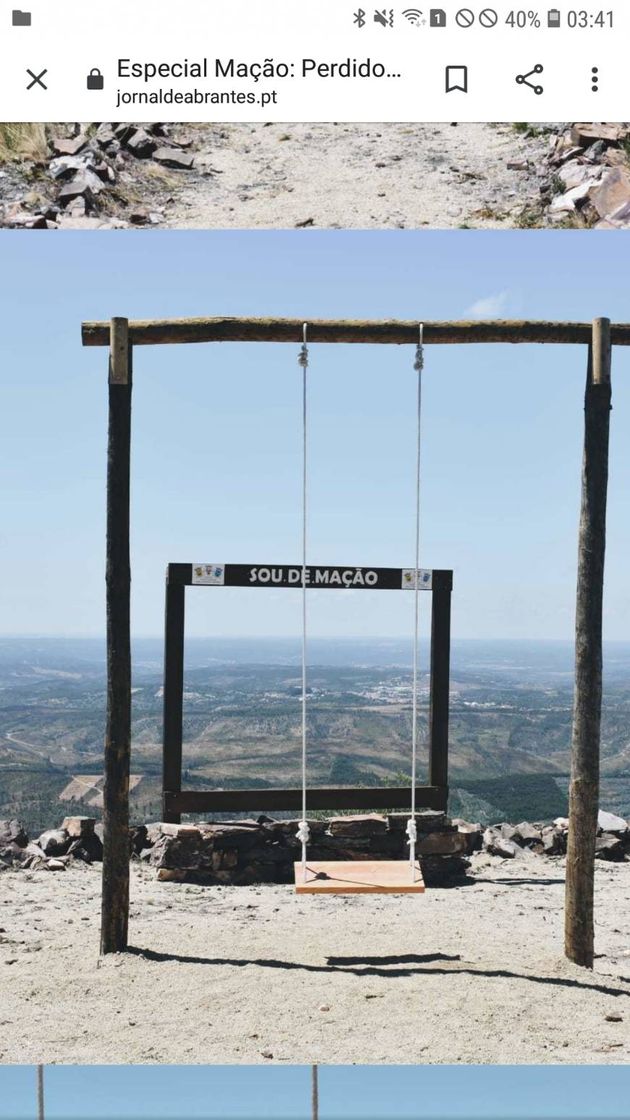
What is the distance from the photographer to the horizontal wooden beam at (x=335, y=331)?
516cm

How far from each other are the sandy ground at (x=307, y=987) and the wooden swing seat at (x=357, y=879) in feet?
1.89

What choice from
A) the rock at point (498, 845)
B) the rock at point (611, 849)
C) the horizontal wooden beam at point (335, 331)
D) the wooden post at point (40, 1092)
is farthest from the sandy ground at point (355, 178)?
the wooden post at point (40, 1092)

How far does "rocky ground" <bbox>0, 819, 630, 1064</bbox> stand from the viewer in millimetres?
4535

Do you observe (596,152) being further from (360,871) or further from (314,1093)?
(314,1093)

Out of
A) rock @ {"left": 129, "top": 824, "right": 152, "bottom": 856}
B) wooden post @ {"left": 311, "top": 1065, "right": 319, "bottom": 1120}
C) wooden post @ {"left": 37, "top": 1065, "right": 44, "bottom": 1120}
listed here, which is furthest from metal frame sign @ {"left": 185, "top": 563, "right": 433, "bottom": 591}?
wooden post @ {"left": 37, "top": 1065, "right": 44, "bottom": 1120}

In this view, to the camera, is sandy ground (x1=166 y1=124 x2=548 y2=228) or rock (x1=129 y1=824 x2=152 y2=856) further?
rock (x1=129 y1=824 x2=152 y2=856)

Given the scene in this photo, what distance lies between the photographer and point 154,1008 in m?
4.73

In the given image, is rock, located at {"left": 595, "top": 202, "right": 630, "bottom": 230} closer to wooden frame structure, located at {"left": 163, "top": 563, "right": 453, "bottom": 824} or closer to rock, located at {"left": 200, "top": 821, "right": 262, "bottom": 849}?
wooden frame structure, located at {"left": 163, "top": 563, "right": 453, "bottom": 824}

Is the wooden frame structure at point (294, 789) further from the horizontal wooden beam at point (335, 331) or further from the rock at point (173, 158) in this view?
the rock at point (173, 158)

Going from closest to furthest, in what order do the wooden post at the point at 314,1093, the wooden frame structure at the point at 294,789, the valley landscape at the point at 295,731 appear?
1. the wooden post at the point at 314,1093
2. the wooden frame structure at the point at 294,789
3. the valley landscape at the point at 295,731

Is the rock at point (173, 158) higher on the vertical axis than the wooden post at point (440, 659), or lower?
higher

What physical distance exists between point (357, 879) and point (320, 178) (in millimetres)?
4655

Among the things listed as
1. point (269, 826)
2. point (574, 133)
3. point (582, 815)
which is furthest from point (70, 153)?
point (582, 815)

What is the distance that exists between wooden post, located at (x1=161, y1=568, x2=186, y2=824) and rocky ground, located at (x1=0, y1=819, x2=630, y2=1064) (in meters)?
0.71
